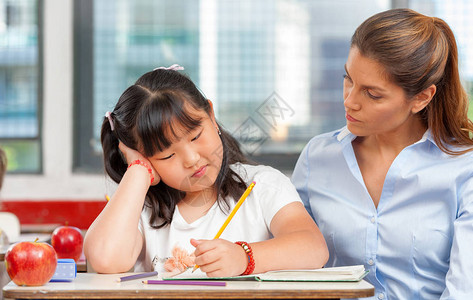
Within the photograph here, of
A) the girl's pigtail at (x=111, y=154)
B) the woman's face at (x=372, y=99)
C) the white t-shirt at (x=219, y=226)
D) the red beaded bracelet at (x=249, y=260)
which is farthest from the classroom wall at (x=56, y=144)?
the red beaded bracelet at (x=249, y=260)

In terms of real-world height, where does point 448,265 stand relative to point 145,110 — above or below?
below

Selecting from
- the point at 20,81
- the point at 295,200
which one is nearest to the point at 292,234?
the point at 295,200

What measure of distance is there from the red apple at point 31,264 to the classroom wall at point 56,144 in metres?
2.12

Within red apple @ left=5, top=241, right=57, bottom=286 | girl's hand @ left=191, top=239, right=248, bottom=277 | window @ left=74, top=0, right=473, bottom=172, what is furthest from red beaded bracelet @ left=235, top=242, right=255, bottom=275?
window @ left=74, top=0, right=473, bottom=172

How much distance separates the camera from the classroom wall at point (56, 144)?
10.8ft

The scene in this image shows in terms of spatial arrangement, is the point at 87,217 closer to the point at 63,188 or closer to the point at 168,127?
the point at 63,188

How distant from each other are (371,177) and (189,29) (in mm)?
1963

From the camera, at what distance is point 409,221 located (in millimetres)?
1479

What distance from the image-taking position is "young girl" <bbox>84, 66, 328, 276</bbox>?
1326mm

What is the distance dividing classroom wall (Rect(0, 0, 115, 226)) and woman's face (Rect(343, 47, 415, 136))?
2.07 meters

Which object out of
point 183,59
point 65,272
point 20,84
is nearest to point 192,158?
point 65,272

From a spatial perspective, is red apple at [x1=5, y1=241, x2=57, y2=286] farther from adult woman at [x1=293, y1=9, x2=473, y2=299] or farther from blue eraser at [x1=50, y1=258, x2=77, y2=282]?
adult woman at [x1=293, y1=9, x2=473, y2=299]

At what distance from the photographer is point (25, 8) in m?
3.33

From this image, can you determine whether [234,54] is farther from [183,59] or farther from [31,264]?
[31,264]
